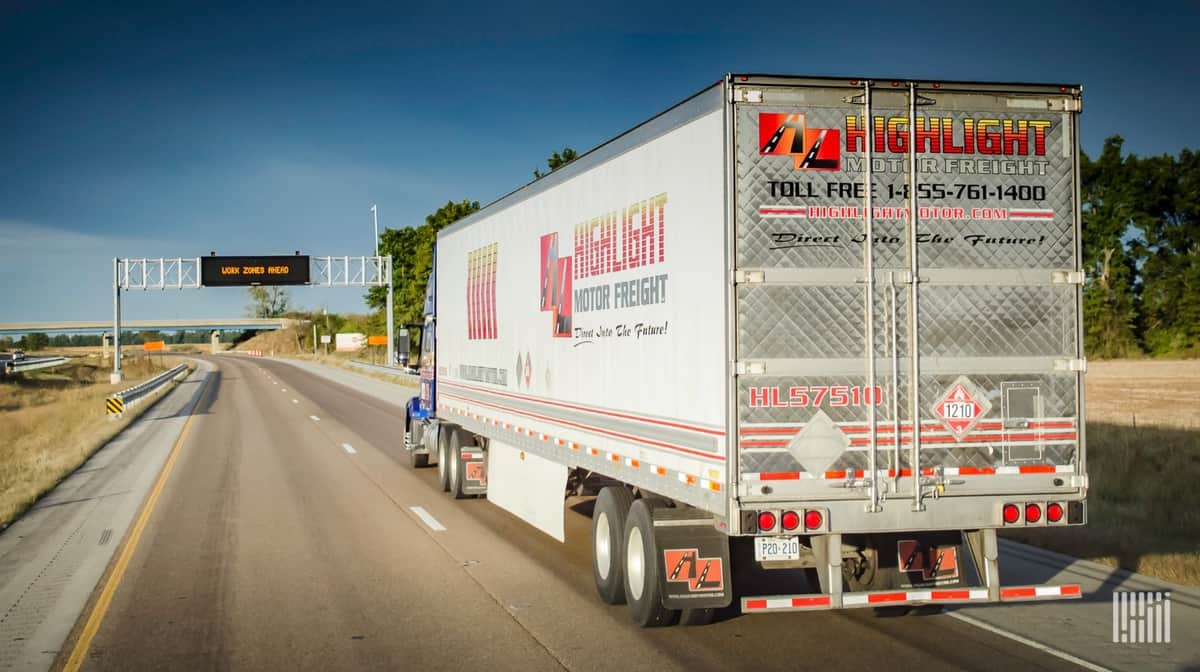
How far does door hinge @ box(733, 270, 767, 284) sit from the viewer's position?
7.03 meters

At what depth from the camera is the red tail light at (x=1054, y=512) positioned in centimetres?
746

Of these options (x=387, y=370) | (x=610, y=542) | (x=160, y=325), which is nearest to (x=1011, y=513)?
(x=610, y=542)

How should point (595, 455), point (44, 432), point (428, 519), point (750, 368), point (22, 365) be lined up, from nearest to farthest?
1. point (750, 368)
2. point (595, 455)
3. point (428, 519)
4. point (44, 432)
5. point (22, 365)

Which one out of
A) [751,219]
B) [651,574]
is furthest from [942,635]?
[751,219]

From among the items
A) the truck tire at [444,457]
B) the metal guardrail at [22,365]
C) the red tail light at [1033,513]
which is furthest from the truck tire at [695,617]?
the metal guardrail at [22,365]

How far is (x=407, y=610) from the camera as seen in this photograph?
8898 mm

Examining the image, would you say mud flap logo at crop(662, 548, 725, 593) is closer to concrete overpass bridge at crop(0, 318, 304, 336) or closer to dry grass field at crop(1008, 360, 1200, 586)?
dry grass field at crop(1008, 360, 1200, 586)

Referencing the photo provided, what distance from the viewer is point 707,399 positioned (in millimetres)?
7285

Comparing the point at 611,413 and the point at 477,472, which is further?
the point at 477,472

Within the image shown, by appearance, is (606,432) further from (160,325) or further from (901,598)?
(160,325)

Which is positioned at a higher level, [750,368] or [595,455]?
→ [750,368]

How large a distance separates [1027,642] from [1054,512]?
1043 millimetres

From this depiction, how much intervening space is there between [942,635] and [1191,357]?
180 feet

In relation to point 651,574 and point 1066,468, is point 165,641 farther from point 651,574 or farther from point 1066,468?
point 1066,468
